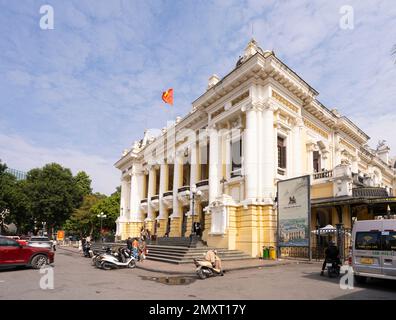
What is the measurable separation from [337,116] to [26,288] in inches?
1084

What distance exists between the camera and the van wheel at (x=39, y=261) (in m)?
14.7

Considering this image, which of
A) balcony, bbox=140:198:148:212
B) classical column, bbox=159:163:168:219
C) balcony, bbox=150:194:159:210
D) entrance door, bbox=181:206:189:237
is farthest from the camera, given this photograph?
balcony, bbox=140:198:148:212

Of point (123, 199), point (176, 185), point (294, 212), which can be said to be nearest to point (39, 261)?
point (294, 212)

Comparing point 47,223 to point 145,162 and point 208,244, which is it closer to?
point 145,162

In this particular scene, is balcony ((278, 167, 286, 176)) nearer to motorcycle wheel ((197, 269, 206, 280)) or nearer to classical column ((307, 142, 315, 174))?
classical column ((307, 142, 315, 174))

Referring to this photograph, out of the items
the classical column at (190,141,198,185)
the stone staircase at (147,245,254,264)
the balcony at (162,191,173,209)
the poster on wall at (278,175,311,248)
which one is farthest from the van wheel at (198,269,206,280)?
the balcony at (162,191,173,209)

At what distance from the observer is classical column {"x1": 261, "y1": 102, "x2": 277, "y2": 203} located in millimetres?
20562

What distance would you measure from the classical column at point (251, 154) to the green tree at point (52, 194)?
3946 cm

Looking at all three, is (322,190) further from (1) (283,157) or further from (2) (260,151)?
(2) (260,151)

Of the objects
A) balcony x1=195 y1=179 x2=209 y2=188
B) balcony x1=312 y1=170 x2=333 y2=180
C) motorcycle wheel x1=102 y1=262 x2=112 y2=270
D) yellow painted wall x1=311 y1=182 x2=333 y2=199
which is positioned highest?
balcony x1=312 y1=170 x2=333 y2=180

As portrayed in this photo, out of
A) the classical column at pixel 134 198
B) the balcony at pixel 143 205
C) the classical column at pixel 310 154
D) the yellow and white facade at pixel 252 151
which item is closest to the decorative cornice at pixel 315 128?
the yellow and white facade at pixel 252 151

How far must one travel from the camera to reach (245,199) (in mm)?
20781

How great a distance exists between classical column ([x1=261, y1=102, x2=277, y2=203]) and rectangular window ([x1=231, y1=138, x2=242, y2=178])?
7.51 ft

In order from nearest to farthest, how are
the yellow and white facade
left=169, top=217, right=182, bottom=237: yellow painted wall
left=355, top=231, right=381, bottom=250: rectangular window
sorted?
left=355, top=231, right=381, bottom=250: rectangular window < the yellow and white facade < left=169, top=217, right=182, bottom=237: yellow painted wall
